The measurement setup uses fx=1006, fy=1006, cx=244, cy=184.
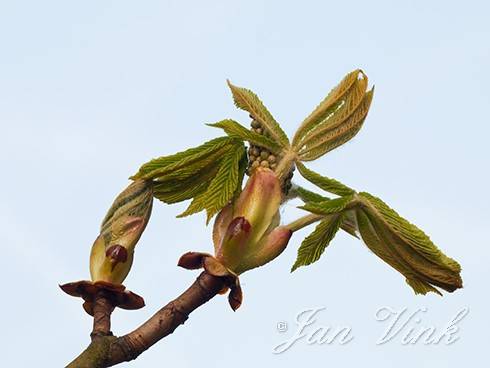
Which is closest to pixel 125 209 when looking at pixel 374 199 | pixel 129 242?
pixel 129 242

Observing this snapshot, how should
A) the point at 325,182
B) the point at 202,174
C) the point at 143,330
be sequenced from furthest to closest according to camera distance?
1. the point at 202,174
2. the point at 325,182
3. the point at 143,330

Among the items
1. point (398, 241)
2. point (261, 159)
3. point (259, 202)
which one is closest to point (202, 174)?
point (261, 159)

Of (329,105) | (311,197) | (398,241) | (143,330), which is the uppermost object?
(329,105)

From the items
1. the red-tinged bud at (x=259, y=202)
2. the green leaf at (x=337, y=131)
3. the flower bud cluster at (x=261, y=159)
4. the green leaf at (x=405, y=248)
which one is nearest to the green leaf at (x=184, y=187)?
the flower bud cluster at (x=261, y=159)

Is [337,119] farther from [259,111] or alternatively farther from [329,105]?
[259,111]

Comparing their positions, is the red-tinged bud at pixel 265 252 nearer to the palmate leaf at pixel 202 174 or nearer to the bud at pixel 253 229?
the bud at pixel 253 229

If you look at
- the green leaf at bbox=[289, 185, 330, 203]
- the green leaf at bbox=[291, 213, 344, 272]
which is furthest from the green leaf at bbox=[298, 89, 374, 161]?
the green leaf at bbox=[291, 213, 344, 272]

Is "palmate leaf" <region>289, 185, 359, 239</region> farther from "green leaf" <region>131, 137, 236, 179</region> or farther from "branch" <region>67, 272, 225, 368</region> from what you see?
"branch" <region>67, 272, 225, 368</region>
